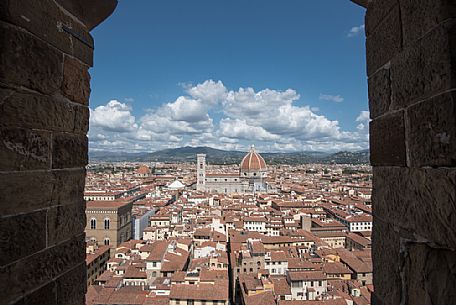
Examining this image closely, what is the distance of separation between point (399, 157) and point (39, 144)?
4.68 feet

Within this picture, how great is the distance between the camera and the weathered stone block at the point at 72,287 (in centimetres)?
151

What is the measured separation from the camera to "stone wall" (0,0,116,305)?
1.24 m

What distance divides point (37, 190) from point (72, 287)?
1.72 feet

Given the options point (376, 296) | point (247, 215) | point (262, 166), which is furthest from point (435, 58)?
point (262, 166)

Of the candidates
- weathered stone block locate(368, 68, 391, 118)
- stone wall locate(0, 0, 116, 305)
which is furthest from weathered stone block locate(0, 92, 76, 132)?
weathered stone block locate(368, 68, 391, 118)

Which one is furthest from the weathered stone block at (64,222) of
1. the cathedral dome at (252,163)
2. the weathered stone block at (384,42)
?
the cathedral dome at (252,163)

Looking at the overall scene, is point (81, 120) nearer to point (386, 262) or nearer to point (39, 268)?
point (39, 268)

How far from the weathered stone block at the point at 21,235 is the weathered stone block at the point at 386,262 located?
1.41 meters

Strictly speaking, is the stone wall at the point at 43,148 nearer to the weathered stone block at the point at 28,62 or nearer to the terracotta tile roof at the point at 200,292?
the weathered stone block at the point at 28,62

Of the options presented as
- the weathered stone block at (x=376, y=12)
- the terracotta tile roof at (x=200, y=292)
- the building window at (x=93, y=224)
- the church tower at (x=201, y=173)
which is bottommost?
the terracotta tile roof at (x=200, y=292)

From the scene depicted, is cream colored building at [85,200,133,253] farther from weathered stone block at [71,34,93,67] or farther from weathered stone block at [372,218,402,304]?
weathered stone block at [372,218,402,304]

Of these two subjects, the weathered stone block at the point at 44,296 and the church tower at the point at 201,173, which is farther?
the church tower at the point at 201,173

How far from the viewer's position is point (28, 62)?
132 centimetres

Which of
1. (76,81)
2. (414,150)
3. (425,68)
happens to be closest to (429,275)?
(414,150)
